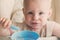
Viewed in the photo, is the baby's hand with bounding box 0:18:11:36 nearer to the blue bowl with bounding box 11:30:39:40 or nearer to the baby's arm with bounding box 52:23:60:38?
the blue bowl with bounding box 11:30:39:40

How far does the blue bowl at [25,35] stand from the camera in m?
0.52

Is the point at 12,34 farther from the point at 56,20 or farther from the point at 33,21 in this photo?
the point at 56,20

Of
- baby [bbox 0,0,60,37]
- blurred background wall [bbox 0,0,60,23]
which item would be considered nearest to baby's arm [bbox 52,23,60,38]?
baby [bbox 0,0,60,37]

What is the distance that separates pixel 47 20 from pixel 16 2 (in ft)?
0.48

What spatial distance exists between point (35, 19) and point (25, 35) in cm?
7

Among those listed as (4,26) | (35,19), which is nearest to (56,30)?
(35,19)

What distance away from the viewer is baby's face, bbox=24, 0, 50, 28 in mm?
534

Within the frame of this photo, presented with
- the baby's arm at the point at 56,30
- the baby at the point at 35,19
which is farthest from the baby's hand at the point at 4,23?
the baby's arm at the point at 56,30

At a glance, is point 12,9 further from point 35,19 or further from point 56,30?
point 56,30

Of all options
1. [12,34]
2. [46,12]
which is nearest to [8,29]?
[12,34]

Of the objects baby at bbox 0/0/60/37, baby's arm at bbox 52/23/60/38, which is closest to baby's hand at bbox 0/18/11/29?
baby at bbox 0/0/60/37

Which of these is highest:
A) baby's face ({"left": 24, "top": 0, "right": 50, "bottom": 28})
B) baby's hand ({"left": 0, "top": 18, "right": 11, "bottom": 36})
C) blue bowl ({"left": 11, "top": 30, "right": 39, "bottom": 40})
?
baby's face ({"left": 24, "top": 0, "right": 50, "bottom": 28})

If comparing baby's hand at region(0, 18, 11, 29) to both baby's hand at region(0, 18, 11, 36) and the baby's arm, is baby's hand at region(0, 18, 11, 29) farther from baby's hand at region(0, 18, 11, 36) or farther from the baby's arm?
the baby's arm

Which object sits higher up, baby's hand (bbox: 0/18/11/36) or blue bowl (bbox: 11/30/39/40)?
baby's hand (bbox: 0/18/11/36)
